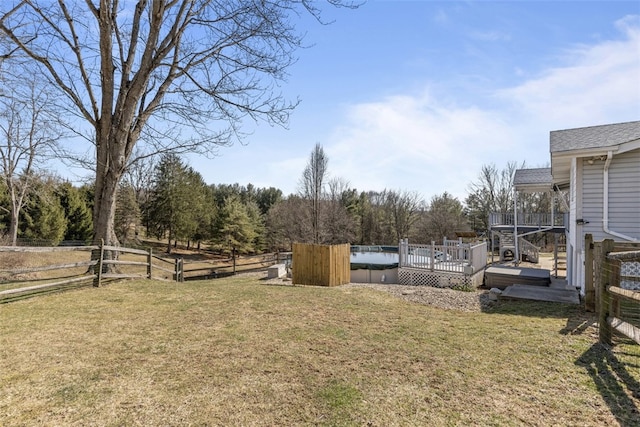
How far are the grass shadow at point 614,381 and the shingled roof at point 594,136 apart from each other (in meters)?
6.19

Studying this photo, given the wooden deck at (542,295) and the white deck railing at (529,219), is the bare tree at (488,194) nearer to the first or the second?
the white deck railing at (529,219)

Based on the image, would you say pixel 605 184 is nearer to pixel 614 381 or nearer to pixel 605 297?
pixel 605 297

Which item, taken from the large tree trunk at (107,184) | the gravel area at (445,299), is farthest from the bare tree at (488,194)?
the large tree trunk at (107,184)

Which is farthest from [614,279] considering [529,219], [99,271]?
[529,219]

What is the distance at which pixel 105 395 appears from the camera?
287 cm

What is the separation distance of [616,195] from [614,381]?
22.8ft

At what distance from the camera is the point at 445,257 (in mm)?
12117

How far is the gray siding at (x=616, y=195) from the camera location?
26.0 ft

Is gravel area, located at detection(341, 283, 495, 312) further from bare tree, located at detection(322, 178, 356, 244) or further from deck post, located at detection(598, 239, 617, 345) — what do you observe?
bare tree, located at detection(322, 178, 356, 244)

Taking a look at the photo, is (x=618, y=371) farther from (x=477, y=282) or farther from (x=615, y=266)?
(x=477, y=282)

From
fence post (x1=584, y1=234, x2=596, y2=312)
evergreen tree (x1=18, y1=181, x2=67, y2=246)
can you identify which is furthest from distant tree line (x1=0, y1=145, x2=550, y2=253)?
fence post (x1=584, y1=234, x2=596, y2=312)

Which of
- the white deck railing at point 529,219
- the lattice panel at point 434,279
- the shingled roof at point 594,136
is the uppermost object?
the shingled roof at point 594,136

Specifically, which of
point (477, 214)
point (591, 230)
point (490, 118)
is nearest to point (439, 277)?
point (591, 230)

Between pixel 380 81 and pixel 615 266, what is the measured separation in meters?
8.15
